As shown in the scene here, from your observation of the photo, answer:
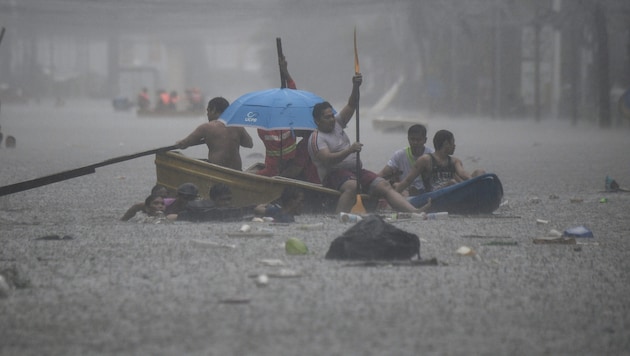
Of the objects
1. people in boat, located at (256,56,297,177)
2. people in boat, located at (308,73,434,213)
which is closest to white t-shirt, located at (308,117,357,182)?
people in boat, located at (308,73,434,213)

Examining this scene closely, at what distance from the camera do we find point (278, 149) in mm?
10680

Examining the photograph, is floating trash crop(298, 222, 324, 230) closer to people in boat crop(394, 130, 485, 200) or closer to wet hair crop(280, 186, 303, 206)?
wet hair crop(280, 186, 303, 206)

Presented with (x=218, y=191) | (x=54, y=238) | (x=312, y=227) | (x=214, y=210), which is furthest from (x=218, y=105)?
(x=54, y=238)

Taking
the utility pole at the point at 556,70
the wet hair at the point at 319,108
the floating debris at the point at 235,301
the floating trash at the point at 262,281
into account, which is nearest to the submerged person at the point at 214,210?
the wet hair at the point at 319,108

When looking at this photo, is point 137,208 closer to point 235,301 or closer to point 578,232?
point 578,232

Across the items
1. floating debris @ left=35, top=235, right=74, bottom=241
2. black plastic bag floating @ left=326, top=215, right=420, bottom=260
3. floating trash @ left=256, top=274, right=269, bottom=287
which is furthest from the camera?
floating debris @ left=35, top=235, right=74, bottom=241

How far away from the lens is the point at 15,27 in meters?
97.1

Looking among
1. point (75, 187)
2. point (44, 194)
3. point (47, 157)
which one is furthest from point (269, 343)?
point (47, 157)

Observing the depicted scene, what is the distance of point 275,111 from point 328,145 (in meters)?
0.69

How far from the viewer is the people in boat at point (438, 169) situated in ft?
33.2

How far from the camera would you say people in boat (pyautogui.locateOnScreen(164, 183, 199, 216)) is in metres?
9.62

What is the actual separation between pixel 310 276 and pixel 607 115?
79.7ft

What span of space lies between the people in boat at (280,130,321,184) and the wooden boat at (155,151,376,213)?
0.38 meters

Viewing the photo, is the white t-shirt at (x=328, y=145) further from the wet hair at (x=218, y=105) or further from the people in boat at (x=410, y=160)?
the wet hair at (x=218, y=105)
